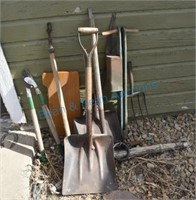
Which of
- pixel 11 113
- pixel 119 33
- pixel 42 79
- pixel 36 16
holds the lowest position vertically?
pixel 11 113

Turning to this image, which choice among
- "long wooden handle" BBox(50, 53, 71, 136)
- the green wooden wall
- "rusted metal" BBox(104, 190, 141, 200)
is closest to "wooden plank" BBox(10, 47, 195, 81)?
the green wooden wall

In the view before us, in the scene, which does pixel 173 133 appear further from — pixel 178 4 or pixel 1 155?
pixel 1 155

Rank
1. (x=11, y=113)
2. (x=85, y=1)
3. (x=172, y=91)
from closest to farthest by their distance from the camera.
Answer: (x=85, y=1)
(x=11, y=113)
(x=172, y=91)

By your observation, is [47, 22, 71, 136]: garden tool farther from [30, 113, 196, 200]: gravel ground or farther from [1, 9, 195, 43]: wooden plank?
[30, 113, 196, 200]: gravel ground

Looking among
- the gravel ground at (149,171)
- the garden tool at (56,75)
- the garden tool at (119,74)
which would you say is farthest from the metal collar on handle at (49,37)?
the gravel ground at (149,171)

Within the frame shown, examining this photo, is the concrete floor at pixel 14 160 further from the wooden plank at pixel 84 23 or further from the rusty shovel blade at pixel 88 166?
the wooden plank at pixel 84 23

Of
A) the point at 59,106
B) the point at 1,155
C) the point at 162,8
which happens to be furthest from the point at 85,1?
the point at 1,155

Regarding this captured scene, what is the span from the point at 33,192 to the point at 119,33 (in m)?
1.24

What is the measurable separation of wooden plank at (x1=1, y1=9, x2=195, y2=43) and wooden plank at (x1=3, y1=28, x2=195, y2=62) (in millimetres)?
41

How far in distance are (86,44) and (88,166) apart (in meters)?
0.88

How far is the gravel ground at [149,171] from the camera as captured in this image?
210 cm

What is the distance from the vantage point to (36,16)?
1.99 metres

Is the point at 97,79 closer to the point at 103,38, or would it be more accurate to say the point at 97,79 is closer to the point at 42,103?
the point at 103,38

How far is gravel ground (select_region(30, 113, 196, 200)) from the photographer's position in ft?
6.89
